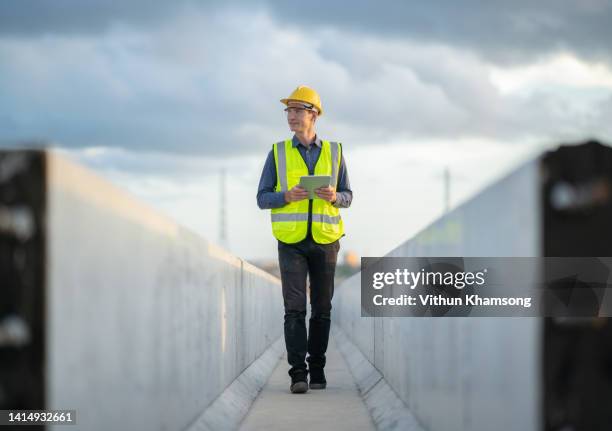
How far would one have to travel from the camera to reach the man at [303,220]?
920cm

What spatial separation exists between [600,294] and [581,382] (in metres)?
0.49

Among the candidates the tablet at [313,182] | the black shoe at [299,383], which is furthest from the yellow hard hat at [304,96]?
the black shoe at [299,383]

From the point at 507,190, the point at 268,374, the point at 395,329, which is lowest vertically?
the point at 268,374

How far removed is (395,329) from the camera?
25.8ft

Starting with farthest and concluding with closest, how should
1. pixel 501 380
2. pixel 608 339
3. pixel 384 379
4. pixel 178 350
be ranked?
pixel 384 379
pixel 178 350
pixel 501 380
pixel 608 339

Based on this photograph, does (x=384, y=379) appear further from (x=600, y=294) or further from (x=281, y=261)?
(x=600, y=294)

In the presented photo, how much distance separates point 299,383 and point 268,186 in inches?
71.5

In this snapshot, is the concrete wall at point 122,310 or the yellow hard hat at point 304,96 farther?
the yellow hard hat at point 304,96

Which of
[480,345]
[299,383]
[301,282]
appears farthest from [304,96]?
[480,345]

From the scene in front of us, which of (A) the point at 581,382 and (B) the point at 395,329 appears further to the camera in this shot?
(B) the point at 395,329

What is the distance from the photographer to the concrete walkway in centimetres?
721

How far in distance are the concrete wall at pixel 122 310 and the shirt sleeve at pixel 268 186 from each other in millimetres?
1937

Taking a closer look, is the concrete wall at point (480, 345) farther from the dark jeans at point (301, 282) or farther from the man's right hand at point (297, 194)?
the dark jeans at point (301, 282)

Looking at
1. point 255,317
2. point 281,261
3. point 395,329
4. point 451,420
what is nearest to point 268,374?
point 255,317
